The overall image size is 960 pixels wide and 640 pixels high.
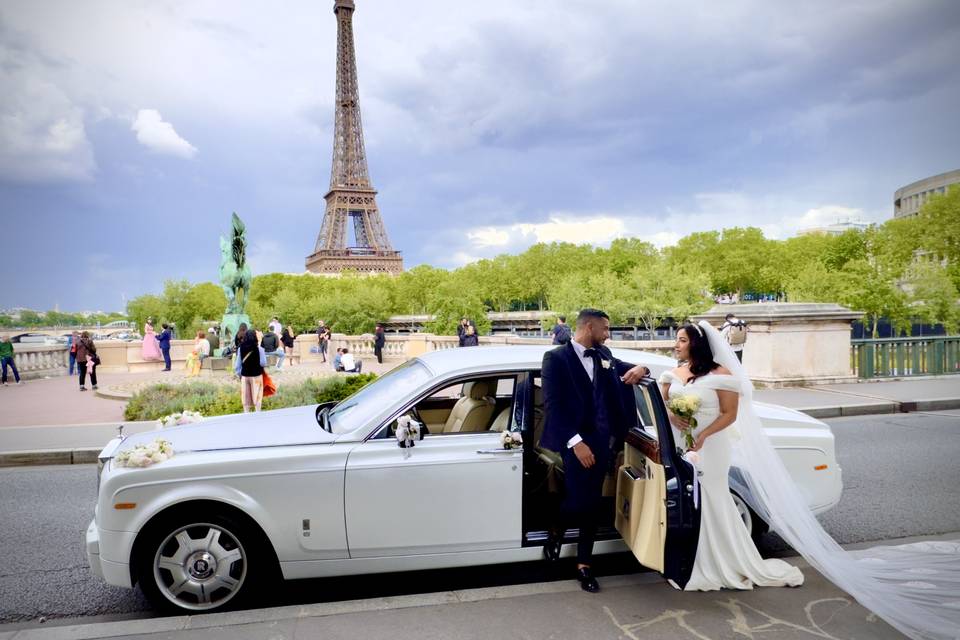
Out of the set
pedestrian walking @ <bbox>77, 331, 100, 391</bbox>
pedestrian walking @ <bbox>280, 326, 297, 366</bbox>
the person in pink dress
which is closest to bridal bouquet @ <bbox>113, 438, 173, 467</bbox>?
pedestrian walking @ <bbox>77, 331, 100, 391</bbox>

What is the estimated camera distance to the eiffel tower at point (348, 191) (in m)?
95.4

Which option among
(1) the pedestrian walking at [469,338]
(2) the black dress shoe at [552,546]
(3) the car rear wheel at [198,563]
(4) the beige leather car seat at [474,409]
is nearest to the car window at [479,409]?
(4) the beige leather car seat at [474,409]

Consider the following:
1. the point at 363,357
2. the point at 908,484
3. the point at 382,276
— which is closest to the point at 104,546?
the point at 908,484

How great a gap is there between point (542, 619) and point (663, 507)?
3.11 feet

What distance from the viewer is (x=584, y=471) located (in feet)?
12.9

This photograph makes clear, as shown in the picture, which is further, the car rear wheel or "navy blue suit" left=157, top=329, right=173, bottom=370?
"navy blue suit" left=157, top=329, right=173, bottom=370

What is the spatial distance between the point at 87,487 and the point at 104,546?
4379 mm

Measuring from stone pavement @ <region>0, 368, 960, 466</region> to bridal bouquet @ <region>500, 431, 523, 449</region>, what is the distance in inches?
294

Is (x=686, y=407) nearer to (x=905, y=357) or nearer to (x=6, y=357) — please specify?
(x=905, y=357)

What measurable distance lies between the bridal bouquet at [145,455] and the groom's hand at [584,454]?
2454 millimetres

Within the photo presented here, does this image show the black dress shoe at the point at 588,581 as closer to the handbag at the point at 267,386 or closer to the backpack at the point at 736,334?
the handbag at the point at 267,386

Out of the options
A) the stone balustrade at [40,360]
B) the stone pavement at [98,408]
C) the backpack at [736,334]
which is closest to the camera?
the stone pavement at [98,408]

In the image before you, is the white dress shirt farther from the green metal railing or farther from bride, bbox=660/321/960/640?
the green metal railing

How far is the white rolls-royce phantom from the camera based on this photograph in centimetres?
373
